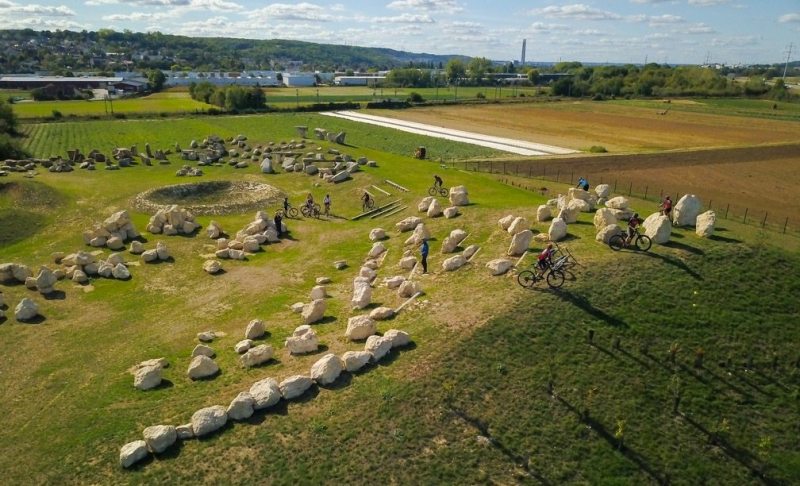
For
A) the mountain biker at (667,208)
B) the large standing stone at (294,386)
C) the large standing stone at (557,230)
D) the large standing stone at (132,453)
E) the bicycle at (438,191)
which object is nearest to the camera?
the large standing stone at (132,453)

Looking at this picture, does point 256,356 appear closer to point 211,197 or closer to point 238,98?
point 211,197

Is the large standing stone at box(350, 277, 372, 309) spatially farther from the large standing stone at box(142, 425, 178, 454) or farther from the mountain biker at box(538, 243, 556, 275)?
the large standing stone at box(142, 425, 178, 454)

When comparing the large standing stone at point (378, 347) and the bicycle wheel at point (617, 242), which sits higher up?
the bicycle wheel at point (617, 242)

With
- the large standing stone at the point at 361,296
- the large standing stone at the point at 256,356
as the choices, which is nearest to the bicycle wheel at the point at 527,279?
the large standing stone at the point at 361,296

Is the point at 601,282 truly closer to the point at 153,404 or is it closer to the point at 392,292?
the point at 392,292

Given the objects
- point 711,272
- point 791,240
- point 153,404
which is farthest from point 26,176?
point 791,240

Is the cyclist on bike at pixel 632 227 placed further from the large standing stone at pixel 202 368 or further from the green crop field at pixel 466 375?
the large standing stone at pixel 202 368

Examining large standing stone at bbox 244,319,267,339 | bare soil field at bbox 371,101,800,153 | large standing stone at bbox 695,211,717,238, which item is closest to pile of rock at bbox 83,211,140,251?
large standing stone at bbox 244,319,267,339
